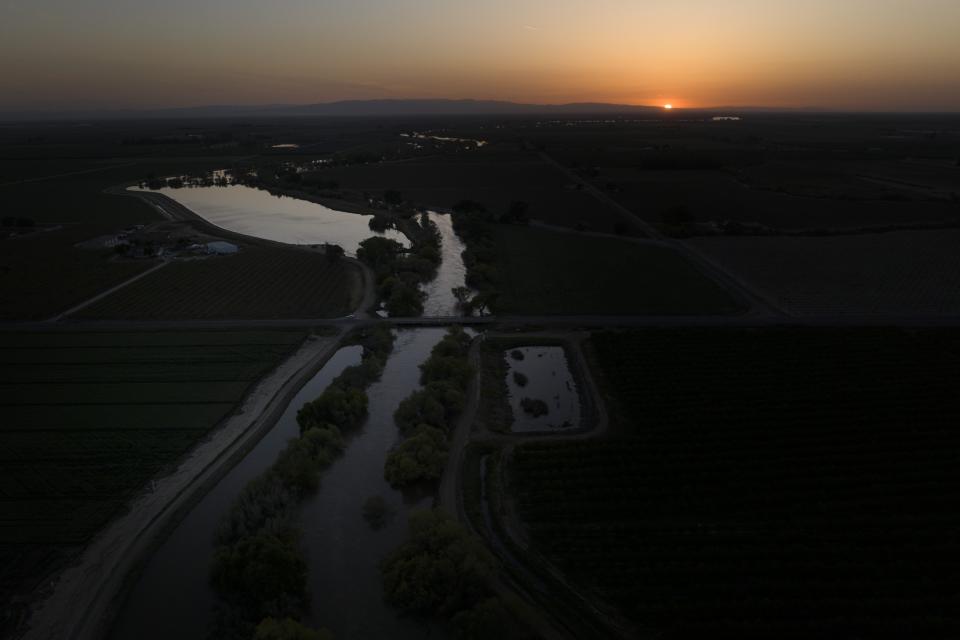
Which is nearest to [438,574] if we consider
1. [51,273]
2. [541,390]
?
[541,390]

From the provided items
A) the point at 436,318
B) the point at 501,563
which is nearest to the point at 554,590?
the point at 501,563

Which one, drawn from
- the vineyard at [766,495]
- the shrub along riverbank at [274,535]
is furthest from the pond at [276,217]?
the vineyard at [766,495]

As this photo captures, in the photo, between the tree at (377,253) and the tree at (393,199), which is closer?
the tree at (377,253)

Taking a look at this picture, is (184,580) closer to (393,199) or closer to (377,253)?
(377,253)

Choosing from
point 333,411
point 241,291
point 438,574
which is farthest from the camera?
point 241,291

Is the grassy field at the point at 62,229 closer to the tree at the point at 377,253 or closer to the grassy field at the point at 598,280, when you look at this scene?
the tree at the point at 377,253

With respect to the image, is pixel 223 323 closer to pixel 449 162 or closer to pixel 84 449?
pixel 84 449

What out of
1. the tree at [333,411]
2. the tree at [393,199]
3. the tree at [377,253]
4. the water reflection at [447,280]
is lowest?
the water reflection at [447,280]
